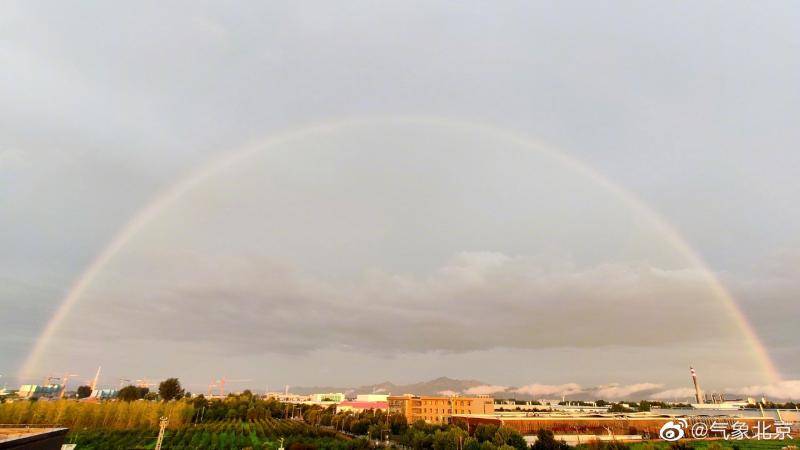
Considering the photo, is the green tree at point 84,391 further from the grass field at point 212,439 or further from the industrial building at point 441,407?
the industrial building at point 441,407

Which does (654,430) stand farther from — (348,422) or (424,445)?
(348,422)

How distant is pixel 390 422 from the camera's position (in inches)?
3393

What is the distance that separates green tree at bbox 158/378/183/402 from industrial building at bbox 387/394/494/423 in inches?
3064

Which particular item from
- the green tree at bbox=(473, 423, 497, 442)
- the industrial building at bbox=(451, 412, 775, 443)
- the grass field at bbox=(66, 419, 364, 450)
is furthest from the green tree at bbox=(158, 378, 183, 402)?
the green tree at bbox=(473, 423, 497, 442)

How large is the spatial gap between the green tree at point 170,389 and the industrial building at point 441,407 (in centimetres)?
7781

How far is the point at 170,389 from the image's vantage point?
142875 millimetres

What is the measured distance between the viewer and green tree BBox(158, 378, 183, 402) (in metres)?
141

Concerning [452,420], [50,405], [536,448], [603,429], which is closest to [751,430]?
[603,429]

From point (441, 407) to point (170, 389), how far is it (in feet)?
294

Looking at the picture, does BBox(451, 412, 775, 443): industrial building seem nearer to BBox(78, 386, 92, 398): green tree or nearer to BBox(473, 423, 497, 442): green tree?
BBox(473, 423, 497, 442): green tree

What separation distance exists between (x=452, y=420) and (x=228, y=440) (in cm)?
4594

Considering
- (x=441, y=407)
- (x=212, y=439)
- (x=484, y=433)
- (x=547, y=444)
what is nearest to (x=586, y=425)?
(x=484, y=433)

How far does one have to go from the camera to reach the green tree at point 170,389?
141 metres

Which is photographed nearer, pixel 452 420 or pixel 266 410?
pixel 452 420
